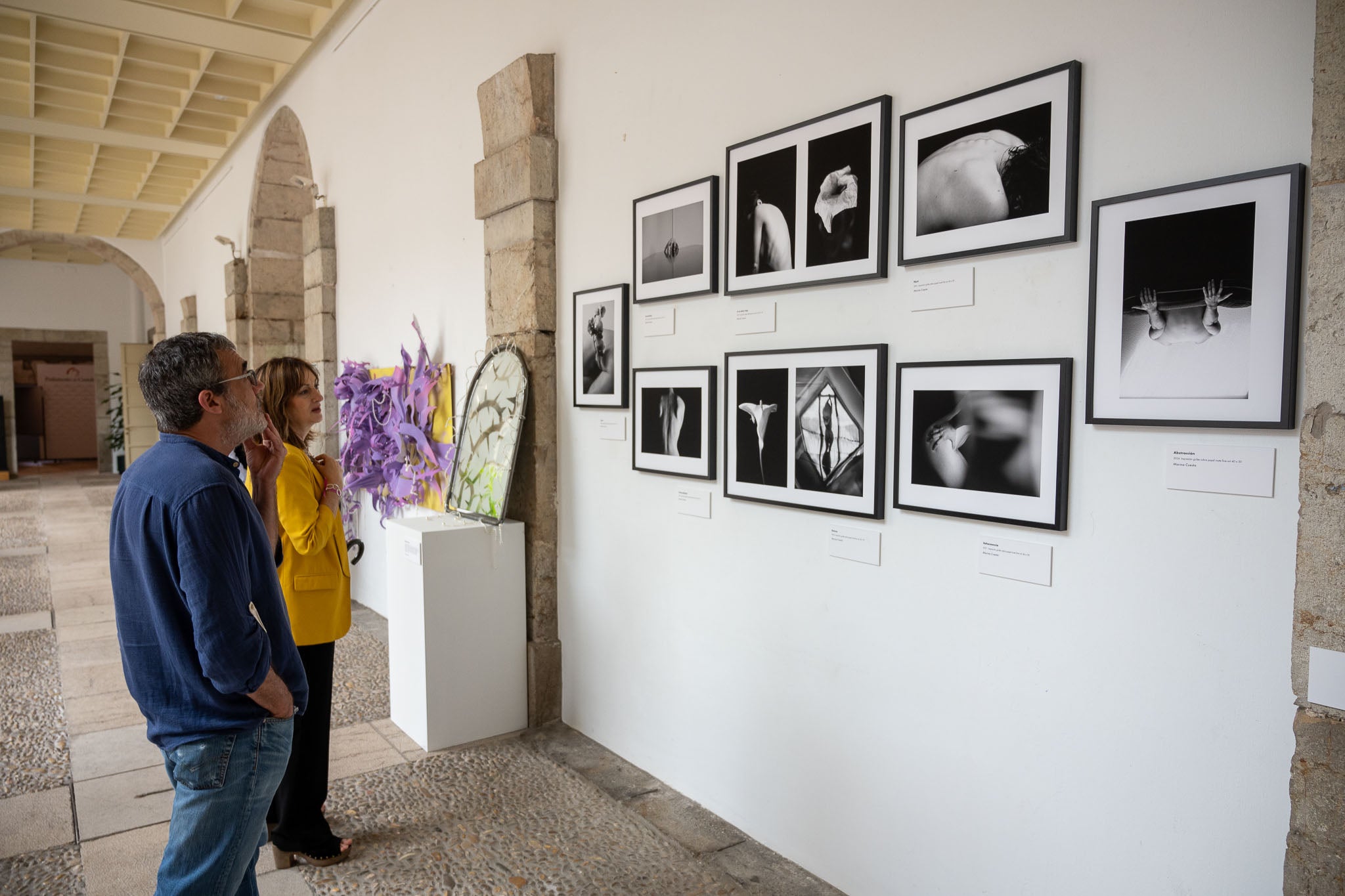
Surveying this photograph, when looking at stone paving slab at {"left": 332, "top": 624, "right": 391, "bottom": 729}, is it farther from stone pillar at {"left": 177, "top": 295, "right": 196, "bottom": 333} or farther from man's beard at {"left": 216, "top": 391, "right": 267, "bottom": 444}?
stone pillar at {"left": 177, "top": 295, "right": 196, "bottom": 333}

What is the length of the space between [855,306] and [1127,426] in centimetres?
87

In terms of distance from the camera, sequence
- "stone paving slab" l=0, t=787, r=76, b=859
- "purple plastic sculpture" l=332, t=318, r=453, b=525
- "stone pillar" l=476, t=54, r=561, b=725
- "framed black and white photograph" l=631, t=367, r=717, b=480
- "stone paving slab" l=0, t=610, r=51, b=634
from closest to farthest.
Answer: "stone paving slab" l=0, t=787, r=76, b=859 < "framed black and white photograph" l=631, t=367, r=717, b=480 < "stone pillar" l=476, t=54, r=561, b=725 < "purple plastic sculpture" l=332, t=318, r=453, b=525 < "stone paving slab" l=0, t=610, r=51, b=634

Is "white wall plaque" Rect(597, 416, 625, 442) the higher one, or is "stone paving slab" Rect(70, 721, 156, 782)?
"white wall plaque" Rect(597, 416, 625, 442)

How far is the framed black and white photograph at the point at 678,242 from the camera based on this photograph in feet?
9.91

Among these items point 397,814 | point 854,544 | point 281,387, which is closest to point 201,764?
point 281,387

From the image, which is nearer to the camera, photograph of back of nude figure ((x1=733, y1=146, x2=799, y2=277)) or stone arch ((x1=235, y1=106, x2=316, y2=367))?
photograph of back of nude figure ((x1=733, y1=146, x2=799, y2=277))

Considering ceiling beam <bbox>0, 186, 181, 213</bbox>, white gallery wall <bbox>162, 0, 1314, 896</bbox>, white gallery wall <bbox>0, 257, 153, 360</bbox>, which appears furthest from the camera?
white gallery wall <bbox>0, 257, 153, 360</bbox>

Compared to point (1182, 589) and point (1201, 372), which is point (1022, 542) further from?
point (1201, 372)

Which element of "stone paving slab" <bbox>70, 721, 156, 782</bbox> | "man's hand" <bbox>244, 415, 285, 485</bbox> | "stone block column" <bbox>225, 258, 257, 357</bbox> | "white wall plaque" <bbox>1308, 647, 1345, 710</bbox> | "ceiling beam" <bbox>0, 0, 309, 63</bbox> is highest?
"ceiling beam" <bbox>0, 0, 309, 63</bbox>

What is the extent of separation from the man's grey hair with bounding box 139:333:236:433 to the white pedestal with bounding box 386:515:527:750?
1.86 meters

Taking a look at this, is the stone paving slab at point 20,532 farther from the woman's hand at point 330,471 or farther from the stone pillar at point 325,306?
the woman's hand at point 330,471

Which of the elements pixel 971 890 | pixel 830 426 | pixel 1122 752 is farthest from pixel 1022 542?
pixel 971 890

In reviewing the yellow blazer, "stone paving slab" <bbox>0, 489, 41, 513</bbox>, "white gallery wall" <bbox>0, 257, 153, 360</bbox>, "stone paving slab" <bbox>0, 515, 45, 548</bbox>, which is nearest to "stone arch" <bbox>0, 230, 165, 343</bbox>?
"white gallery wall" <bbox>0, 257, 153, 360</bbox>

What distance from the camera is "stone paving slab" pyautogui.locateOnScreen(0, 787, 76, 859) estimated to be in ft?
9.62
